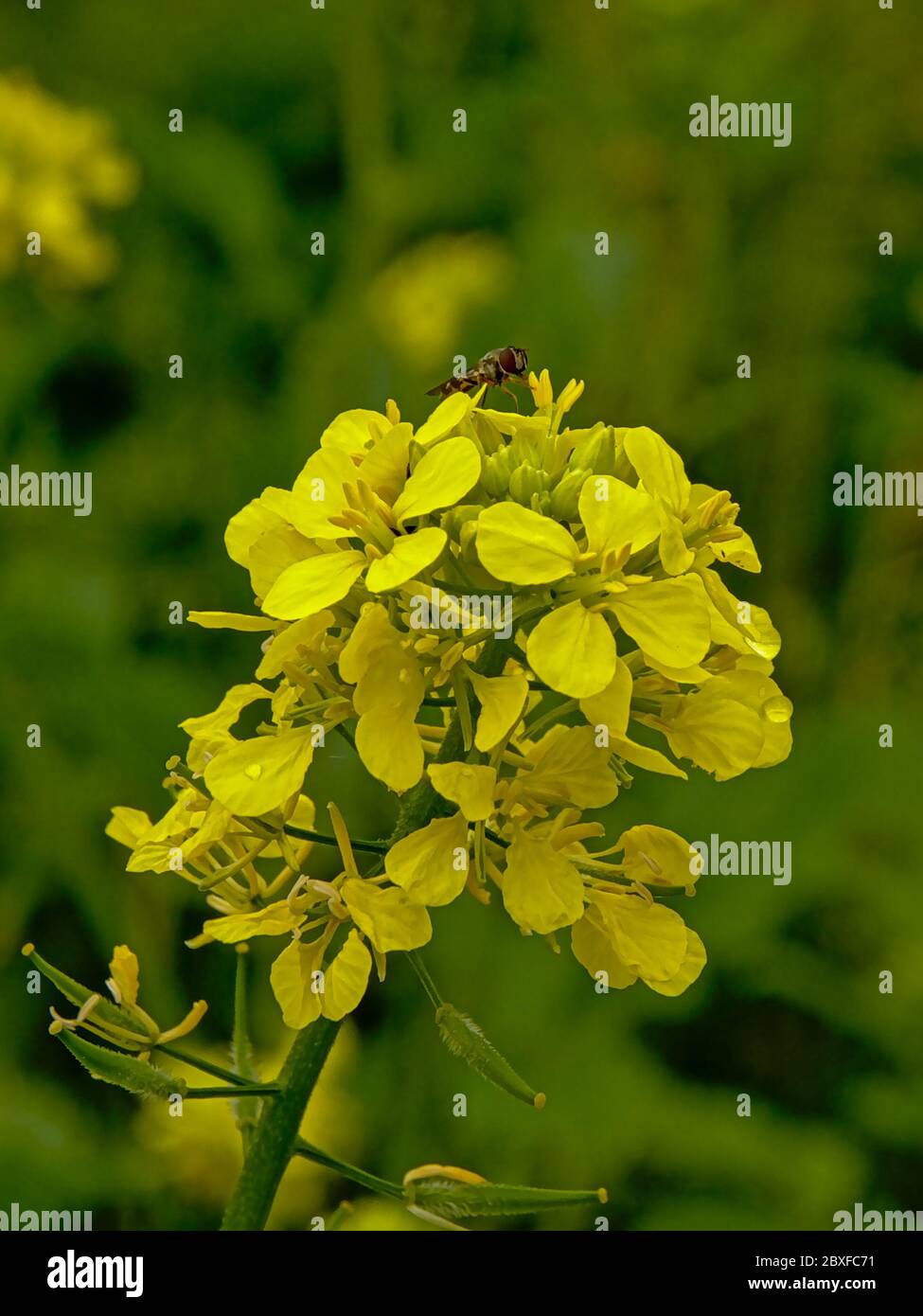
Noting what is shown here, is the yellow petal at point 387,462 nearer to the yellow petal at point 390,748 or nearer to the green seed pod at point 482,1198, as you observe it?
the yellow petal at point 390,748

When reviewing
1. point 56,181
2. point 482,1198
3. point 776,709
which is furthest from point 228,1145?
point 56,181

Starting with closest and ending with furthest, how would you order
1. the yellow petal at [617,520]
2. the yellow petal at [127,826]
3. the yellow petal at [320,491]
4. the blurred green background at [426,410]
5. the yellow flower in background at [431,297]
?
the yellow petal at [617,520] → the yellow petal at [320,491] → the yellow petal at [127,826] → the blurred green background at [426,410] → the yellow flower in background at [431,297]

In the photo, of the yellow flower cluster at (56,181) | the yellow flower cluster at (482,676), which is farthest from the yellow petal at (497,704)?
the yellow flower cluster at (56,181)

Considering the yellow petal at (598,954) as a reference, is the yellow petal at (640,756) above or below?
above

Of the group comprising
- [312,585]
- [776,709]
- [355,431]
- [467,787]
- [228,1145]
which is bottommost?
[228,1145]

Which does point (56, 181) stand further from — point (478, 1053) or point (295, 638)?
point (478, 1053)
